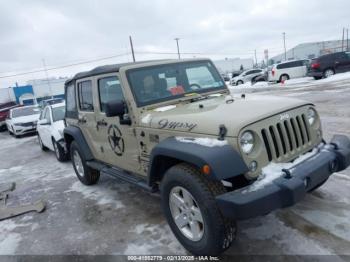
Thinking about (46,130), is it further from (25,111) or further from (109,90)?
(25,111)

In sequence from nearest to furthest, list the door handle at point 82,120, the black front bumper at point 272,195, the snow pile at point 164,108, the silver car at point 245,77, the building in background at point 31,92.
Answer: the black front bumper at point 272,195, the snow pile at point 164,108, the door handle at point 82,120, the silver car at point 245,77, the building in background at point 31,92

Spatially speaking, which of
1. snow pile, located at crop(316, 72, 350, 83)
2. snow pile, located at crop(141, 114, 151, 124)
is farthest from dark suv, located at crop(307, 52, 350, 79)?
snow pile, located at crop(141, 114, 151, 124)

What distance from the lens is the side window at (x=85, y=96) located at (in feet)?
17.0

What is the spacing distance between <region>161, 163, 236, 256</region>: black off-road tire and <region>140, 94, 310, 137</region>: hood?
1.40 ft

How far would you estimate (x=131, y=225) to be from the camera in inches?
169

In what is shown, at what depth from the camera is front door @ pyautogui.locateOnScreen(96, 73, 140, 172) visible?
4.24 metres

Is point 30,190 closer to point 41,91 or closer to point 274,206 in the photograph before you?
point 274,206

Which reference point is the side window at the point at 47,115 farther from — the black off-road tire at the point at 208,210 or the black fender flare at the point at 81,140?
the black off-road tire at the point at 208,210

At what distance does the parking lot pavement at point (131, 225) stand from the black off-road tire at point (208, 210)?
418 millimetres

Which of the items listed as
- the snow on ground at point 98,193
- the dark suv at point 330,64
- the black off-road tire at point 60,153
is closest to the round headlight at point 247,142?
the snow on ground at point 98,193

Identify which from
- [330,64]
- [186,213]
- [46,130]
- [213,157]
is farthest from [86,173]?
[330,64]

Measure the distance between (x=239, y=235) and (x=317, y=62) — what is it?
22.3 metres

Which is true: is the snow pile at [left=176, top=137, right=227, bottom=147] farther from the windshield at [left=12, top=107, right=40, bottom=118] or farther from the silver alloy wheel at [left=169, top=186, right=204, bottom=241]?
the windshield at [left=12, top=107, right=40, bottom=118]

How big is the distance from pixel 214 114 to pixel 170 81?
123 cm
